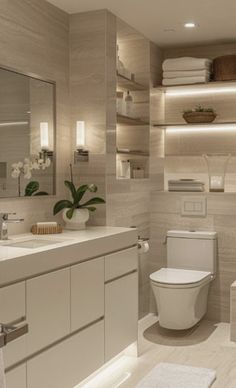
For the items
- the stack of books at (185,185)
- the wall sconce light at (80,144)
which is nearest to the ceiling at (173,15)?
the wall sconce light at (80,144)

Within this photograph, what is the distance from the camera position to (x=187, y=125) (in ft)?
14.9

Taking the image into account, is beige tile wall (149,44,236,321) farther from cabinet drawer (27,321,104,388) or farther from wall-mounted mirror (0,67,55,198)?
cabinet drawer (27,321,104,388)

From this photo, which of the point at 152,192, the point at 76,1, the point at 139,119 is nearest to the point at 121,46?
the point at 139,119

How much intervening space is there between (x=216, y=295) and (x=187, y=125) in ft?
4.80

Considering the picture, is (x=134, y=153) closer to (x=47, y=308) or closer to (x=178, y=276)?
(x=178, y=276)

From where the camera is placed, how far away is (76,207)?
3.55m

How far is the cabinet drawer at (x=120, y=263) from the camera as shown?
10.4 ft

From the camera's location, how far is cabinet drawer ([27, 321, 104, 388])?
2.54m

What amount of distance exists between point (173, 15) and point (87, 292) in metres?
2.11

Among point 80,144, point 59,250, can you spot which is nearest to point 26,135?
point 80,144

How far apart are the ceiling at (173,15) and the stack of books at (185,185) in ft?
3.95

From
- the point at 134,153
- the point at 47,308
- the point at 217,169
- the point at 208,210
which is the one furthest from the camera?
the point at 217,169

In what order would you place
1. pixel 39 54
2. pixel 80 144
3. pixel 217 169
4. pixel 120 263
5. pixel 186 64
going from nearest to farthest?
pixel 120 263
pixel 39 54
pixel 80 144
pixel 186 64
pixel 217 169

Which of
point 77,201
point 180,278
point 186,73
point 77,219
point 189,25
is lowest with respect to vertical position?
point 180,278
